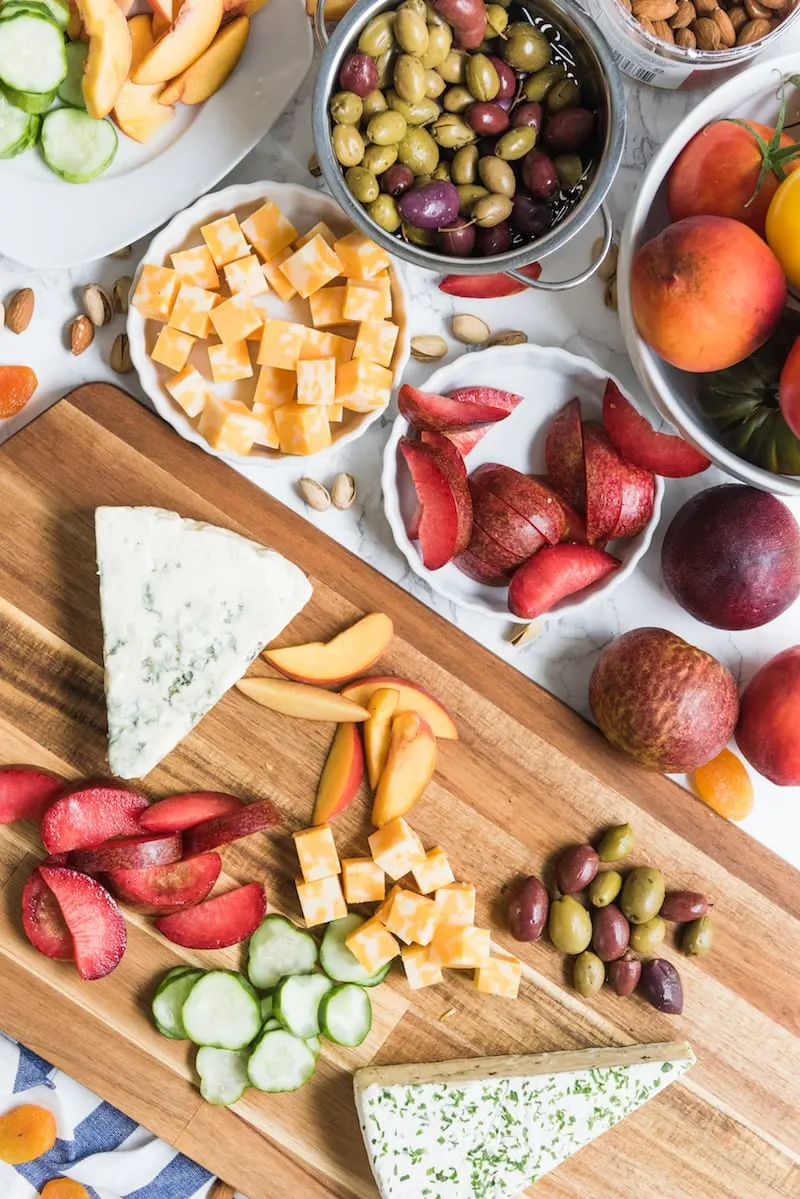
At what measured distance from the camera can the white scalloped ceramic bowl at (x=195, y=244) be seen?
1384 millimetres

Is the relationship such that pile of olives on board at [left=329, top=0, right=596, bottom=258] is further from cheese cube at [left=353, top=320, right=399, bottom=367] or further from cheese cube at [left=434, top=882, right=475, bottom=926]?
cheese cube at [left=434, top=882, right=475, bottom=926]

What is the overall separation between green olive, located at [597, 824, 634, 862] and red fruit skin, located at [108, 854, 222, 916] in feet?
1.73

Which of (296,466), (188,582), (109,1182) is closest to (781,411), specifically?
(296,466)

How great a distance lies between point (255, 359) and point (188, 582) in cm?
32

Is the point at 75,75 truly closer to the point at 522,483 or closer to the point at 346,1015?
the point at 522,483

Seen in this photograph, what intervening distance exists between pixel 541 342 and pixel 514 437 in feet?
0.47

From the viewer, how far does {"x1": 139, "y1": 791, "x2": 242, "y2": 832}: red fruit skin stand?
1.42 m

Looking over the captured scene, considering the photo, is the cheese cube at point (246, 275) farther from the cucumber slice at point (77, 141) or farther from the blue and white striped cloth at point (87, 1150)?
the blue and white striped cloth at point (87, 1150)

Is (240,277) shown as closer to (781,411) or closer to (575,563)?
(575,563)

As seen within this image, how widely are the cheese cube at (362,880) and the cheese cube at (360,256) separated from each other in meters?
0.78

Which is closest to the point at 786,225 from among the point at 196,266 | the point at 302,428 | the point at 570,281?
the point at 570,281

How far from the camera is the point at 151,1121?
1.44m

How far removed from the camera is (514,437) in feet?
4.82

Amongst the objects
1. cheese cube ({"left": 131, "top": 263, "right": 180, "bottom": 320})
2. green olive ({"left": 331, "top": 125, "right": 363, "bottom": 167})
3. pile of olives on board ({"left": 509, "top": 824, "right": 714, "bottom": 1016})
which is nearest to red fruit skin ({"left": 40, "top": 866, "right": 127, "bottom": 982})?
pile of olives on board ({"left": 509, "top": 824, "right": 714, "bottom": 1016})
